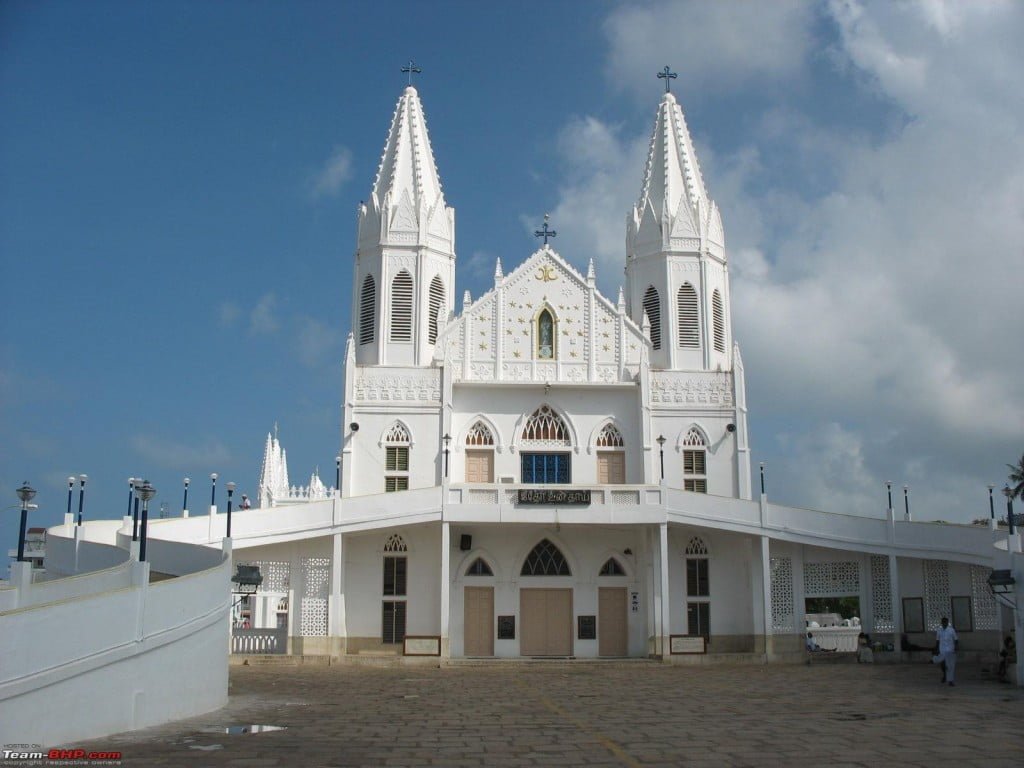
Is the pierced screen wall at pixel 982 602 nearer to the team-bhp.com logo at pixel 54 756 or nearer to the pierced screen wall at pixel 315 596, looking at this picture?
the pierced screen wall at pixel 315 596

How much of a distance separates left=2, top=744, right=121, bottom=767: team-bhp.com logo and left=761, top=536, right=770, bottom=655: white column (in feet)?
83.2

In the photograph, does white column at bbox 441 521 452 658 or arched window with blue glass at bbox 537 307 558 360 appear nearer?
white column at bbox 441 521 452 658

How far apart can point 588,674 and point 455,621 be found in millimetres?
8205

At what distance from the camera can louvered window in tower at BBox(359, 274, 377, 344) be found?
39.1 m

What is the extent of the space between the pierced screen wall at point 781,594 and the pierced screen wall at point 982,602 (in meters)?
5.63

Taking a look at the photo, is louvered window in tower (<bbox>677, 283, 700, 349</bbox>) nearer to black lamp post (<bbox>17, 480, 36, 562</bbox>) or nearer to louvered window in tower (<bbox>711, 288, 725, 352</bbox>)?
louvered window in tower (<bbox>711, 288, 725, 352</bbox>)

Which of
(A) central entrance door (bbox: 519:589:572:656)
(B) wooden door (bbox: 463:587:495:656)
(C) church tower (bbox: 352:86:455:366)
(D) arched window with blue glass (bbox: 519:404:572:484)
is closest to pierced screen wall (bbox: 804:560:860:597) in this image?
(A) central entrance door (bbox: 519:589:572:656)

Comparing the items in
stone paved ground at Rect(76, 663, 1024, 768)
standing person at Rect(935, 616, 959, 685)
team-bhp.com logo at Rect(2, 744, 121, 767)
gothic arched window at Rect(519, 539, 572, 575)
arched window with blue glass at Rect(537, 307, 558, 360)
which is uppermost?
arched window with blue glass at Rect(537, 307, 558, 360)

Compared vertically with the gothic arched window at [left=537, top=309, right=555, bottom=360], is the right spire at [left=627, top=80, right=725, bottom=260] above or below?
above

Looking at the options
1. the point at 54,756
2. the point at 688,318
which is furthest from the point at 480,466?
the point at 54,756

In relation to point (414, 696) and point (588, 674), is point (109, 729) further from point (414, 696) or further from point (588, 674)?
point (588, 674)

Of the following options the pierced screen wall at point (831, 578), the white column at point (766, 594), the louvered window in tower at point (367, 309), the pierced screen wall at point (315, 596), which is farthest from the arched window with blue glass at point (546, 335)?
the pierced screen wall at point (831, 578)

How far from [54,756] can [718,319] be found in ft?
105

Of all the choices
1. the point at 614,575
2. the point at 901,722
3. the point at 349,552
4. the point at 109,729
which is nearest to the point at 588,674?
the point at 614,575
